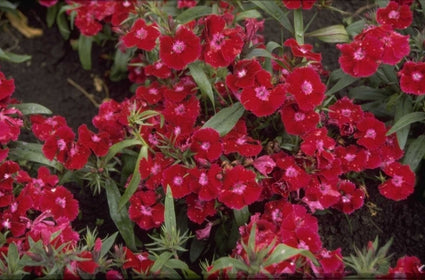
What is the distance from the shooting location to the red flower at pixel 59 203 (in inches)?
105

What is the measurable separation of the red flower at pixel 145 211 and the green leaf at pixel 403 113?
1.19 meters

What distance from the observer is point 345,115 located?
2.74 m

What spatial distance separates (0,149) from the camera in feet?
9.18

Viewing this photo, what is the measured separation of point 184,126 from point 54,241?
0.80 meters

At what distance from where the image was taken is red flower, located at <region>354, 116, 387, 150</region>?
106 inches

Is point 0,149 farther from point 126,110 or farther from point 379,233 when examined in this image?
point 379,233

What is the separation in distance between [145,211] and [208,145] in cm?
46

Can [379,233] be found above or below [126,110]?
below

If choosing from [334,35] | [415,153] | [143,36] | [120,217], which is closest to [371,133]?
[415,153]

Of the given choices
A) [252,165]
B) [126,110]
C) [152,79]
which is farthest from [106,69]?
[252,165]

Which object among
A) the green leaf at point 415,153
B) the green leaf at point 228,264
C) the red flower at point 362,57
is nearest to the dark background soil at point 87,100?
the green leaf at point 415,153

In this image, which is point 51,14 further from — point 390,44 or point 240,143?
point 390,44

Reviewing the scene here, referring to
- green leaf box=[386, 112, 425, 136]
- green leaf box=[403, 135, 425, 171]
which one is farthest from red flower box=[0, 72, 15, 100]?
green leaf box=[403, 135, 425, 171]

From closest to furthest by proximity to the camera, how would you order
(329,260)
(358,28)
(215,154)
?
(329,260) < (215,154) < (358,28)
